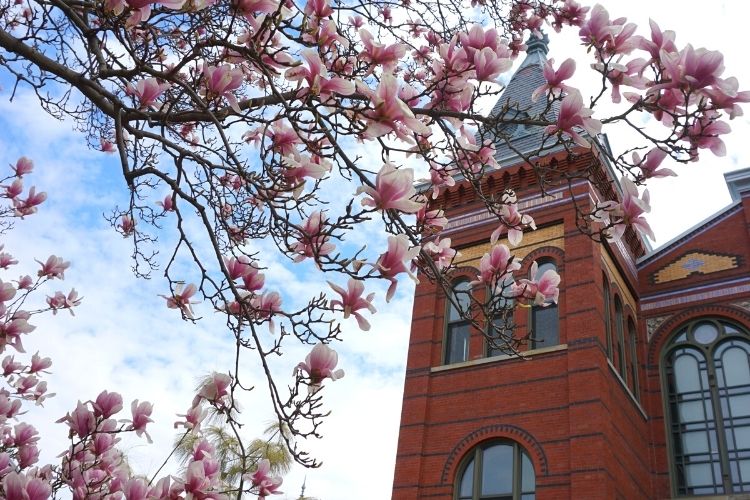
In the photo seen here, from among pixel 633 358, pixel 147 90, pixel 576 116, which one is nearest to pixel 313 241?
pixel 147 90

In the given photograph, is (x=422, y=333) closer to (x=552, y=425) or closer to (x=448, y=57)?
(x=552, y=425)

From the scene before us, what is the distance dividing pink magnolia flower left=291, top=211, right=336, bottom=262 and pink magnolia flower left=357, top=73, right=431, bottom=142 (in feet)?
1.95

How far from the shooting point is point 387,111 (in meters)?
2.12

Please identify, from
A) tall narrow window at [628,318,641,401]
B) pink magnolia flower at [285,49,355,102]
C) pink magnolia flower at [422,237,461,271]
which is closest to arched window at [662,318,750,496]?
tall narrow window at [628,318,641,401]

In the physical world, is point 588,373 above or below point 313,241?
above

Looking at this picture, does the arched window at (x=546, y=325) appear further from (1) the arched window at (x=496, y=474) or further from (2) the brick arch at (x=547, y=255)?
(1) the arched window at (x=496, y=474)

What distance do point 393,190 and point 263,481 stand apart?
1472 millimetres

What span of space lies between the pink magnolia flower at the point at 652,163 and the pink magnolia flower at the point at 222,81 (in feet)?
5.20

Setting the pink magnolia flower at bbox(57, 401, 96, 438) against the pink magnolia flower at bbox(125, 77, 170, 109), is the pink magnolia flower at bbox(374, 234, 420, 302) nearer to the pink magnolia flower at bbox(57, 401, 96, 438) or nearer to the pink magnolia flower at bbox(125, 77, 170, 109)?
the pink magnolia flower at bbox(125, 77, 170, 109)

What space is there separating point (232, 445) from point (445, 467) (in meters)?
8.09

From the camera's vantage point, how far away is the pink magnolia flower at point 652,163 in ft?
8.96

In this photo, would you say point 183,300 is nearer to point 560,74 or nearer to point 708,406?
point 560,74

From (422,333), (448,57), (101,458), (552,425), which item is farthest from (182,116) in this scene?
(422,333)

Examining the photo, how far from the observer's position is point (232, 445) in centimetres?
1780
